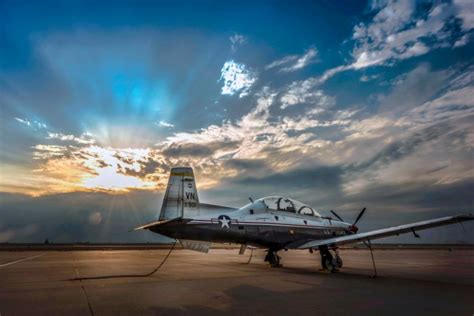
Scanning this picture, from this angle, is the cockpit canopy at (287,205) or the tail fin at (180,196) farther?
the cockpit canopy at (287,205)

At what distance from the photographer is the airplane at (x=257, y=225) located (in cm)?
1221

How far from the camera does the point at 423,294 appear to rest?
7.57 meters

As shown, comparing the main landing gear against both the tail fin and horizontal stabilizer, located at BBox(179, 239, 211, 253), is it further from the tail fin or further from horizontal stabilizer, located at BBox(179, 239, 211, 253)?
the tail fin

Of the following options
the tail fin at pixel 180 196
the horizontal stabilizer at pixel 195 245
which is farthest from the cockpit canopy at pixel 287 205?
the horizontal stabilizer at pixel 195 245

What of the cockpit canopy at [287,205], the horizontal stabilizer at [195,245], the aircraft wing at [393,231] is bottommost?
the horizontal stabilizer at [195,245]

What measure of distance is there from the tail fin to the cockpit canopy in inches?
143

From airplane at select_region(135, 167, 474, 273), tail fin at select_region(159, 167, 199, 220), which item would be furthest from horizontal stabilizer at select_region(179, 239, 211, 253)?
tail fin at select_region(159, 167, 199, 220)

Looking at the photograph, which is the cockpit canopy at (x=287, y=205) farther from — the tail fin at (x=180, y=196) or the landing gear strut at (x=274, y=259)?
the tail fin at (x=180, y=196)

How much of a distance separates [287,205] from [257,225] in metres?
2.18

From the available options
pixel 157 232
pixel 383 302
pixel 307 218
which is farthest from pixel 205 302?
pixel 307 218

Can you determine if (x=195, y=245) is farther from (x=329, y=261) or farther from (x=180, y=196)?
(x=329, y=261)

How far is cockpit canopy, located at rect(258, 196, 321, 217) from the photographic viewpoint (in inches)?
593

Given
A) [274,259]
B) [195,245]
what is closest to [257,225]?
[274,259]

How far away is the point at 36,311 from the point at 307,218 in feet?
41.1
